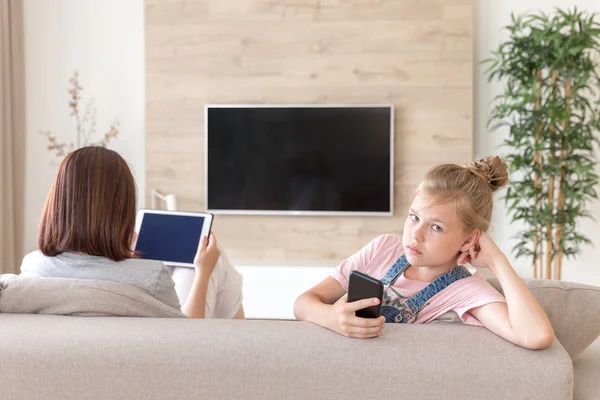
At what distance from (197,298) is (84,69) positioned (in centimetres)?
390

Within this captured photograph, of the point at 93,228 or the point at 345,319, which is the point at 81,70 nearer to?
the point at 93,228

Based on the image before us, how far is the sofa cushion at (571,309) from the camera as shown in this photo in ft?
4.70

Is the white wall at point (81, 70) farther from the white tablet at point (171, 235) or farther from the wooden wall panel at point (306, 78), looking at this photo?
the white tablet at point (171, 235)

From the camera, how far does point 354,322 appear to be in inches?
49.4

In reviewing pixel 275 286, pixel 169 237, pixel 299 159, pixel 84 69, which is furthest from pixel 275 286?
pixel 169 237

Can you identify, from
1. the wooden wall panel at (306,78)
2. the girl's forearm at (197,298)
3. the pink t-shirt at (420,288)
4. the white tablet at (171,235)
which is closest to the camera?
the pink t-shirt at (420,288)

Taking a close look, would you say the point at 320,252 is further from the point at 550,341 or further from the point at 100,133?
the point at 550,341

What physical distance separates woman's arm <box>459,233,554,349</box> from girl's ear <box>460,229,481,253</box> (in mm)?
17

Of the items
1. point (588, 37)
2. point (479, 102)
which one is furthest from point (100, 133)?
point (588, 37)

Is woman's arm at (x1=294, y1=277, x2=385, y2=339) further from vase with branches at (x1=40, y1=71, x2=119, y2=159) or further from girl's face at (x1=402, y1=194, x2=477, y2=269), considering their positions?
vase with branches at (x1=40, y1=71, x2=119, y2=159)

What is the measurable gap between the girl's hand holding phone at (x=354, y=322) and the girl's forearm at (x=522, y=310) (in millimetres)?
233

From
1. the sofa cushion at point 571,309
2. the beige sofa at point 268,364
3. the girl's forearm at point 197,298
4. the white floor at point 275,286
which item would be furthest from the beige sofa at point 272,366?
the white floor at point 275,286

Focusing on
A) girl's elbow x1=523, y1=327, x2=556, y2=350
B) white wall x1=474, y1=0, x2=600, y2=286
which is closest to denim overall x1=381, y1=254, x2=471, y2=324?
girl's elbow x1=523, y1=327, x2=556, y2=350

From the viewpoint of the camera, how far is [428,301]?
5.09ft
